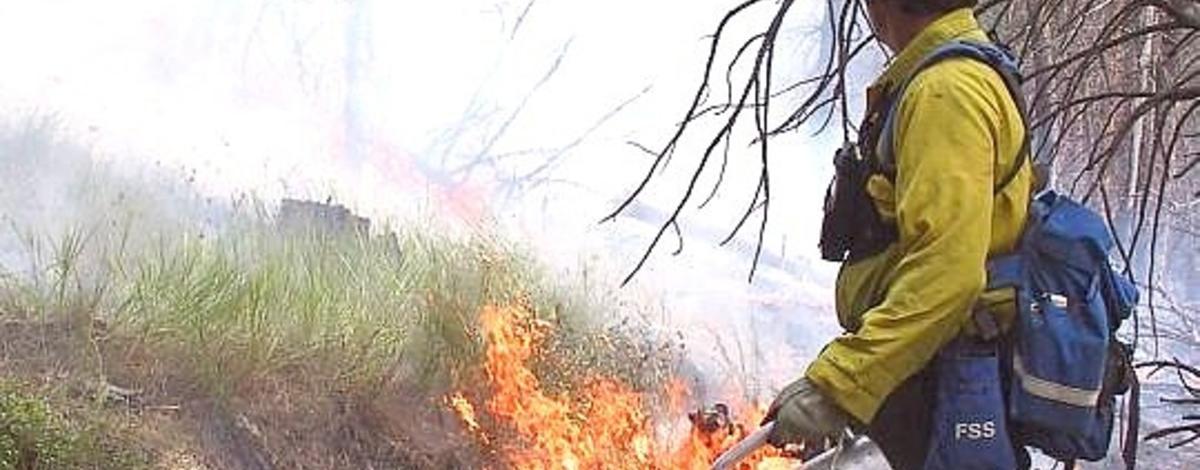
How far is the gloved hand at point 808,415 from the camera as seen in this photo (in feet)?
6.78

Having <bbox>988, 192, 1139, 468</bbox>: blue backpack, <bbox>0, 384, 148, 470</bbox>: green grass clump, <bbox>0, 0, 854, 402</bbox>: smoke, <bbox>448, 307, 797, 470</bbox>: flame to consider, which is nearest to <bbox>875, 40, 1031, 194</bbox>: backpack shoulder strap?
<bbox>988, 192, 1139, 468</bbox>: blue backpack

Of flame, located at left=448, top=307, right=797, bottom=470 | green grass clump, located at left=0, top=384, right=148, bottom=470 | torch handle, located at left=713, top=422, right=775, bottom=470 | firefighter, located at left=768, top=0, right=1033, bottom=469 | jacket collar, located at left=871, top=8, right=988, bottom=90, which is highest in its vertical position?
jacket collar, located at left=871, top=8, right=988, bottom=90

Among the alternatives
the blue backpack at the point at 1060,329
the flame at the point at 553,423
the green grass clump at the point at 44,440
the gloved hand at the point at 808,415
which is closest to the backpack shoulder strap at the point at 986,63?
the blue backpack at the point at 1060,329

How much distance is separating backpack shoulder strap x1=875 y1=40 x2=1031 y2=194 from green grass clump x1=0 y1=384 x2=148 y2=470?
1.87 metres

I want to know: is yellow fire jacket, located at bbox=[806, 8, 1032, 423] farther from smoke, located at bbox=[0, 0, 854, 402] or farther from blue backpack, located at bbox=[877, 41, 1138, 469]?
smoke, located at bbox=[0, 0, 854, 402]

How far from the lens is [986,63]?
2.11 meters

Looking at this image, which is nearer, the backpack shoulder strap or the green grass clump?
the backpack shoulder strap

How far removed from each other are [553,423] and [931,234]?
2.98m

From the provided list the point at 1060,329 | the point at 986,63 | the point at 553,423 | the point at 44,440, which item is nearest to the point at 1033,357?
the point at 1060,329

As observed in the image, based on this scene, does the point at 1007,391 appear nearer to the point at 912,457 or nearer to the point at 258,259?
the point at 912,457

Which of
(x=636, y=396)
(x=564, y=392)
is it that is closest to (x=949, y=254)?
(x=564, y=392)

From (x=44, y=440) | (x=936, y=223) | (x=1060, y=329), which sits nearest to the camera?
(x=936, y=223)

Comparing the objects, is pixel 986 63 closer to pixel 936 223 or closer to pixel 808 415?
pixel 936 223

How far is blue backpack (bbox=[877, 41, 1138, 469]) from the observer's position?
2074 mm
